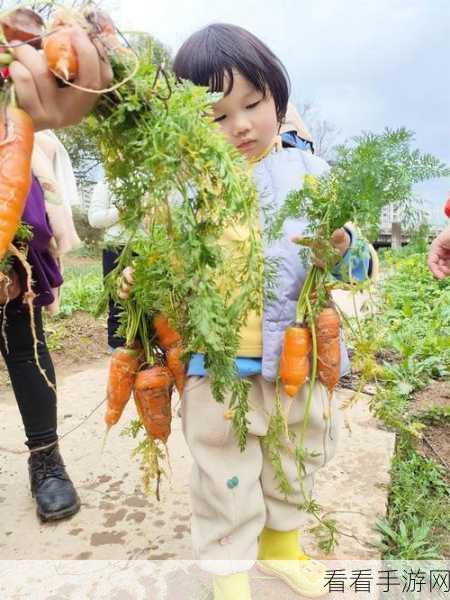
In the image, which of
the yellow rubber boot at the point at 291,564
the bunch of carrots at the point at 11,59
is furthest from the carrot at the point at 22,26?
the yellow rubber boot at the point at 291,564

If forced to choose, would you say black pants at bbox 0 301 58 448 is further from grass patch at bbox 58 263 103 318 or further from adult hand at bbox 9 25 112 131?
grass patch at bbox 58 263 103 318

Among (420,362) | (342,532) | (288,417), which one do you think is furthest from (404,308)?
(288,417)

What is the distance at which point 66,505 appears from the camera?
206cm

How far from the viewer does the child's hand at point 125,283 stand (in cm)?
141

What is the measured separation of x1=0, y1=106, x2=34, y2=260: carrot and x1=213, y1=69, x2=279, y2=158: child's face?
2.07ft

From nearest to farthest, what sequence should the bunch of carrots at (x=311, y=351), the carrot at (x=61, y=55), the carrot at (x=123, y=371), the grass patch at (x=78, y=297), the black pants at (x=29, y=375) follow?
the carrot at (x=61, y=55)
the bunch of carrots at (x=311, y=351)
the carrot at (x=123, y=371)
the black pants at (x=29, y=375)
the grass patch at (x=78, y=297)

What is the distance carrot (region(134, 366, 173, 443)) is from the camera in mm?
1521

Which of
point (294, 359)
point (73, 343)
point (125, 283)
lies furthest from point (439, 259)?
point (73, 343)

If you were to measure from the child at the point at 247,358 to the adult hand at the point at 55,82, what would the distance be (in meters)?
0.55

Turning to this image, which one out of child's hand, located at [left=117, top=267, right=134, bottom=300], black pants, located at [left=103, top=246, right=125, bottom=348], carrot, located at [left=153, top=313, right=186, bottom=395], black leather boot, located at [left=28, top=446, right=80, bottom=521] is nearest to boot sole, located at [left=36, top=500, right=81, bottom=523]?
black leather boot, located at [left=28, top=446, right=80, bottom=521]

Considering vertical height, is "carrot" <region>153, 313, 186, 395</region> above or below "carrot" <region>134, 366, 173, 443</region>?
above

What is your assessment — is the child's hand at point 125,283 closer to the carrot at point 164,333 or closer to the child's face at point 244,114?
the carrot at point 164,333

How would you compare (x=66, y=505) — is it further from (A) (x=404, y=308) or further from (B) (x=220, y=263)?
(A) (x=404, y=308)

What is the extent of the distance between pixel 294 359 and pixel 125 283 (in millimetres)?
485
